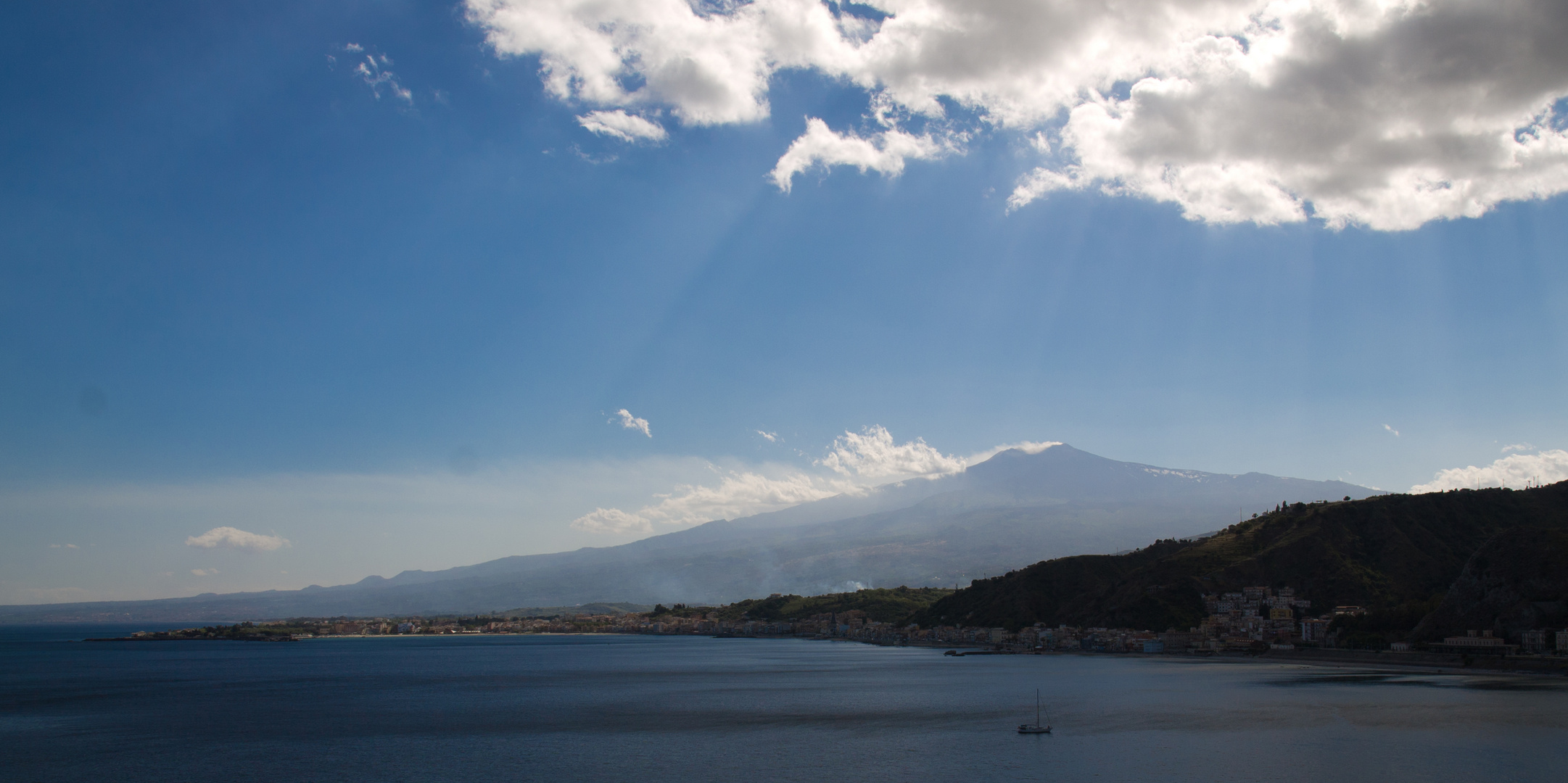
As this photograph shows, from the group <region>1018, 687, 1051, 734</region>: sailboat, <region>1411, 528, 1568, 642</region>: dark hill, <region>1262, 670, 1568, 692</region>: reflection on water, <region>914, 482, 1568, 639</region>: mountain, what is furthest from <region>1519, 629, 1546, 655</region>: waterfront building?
<region>1018, 687, 1051, 734</region>: sailboat

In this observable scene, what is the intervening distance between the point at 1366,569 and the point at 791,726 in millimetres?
111083

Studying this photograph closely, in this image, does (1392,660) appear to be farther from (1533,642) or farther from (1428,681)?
(1428,681)

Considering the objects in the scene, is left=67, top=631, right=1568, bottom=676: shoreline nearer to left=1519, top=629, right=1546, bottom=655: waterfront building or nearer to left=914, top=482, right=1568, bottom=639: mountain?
left=1519, top=629, right=1546, bottom=655: waterfront building

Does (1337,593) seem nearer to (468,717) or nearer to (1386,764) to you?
(1386,764)

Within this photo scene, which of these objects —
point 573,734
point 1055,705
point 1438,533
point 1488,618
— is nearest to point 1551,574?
point 1488,618

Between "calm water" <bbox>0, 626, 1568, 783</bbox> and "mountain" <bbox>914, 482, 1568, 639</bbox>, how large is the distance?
17313 millimetres

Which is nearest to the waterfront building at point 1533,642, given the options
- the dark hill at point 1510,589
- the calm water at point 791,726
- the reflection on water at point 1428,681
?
the dark hill at point 1510,589

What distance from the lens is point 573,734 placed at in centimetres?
5691

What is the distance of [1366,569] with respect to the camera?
13325cm

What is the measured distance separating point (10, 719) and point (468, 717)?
3163 cm

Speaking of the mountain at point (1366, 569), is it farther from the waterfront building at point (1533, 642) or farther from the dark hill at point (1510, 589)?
the waterfront building at point (1533, 642)

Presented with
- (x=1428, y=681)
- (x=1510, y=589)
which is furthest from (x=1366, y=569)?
(x=1428, y=681)

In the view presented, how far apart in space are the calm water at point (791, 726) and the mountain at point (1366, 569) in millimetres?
17313

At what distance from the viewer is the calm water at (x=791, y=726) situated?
4397 centimetres
